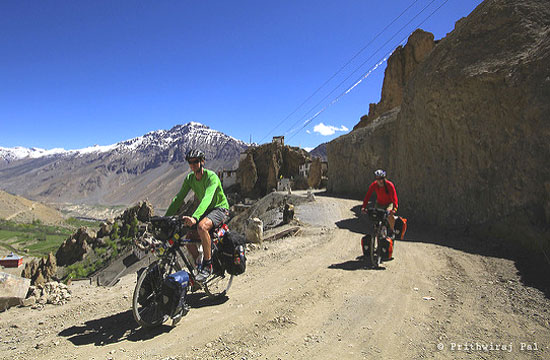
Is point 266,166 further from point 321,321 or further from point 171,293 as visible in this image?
point 171,293

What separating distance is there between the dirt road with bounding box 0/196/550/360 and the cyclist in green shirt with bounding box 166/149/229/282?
0.85 metres

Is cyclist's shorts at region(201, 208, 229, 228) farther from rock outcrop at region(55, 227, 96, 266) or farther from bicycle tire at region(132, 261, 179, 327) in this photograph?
rock outcrop at region(55, 227, 96, 266)

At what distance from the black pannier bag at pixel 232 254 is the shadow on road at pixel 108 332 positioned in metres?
1.21

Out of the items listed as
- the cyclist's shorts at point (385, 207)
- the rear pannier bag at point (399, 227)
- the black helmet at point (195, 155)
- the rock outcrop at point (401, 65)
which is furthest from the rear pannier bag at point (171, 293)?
the rock outcrop at point (401, 65)

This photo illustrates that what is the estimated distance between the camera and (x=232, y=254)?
15.7ft

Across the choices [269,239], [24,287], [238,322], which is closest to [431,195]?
[269,239]

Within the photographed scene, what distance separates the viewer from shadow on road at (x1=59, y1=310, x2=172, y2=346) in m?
3.66

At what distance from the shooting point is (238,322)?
4121 mm

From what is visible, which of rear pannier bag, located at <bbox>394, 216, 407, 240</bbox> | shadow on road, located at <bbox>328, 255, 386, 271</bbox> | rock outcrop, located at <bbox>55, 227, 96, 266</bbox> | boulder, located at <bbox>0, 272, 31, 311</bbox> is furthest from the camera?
rock outcrop, located at <bbox>55, 227, 96, 266</bbox>

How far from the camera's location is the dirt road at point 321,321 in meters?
3.44

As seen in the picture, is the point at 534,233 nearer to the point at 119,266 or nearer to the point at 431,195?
the point at 431,195

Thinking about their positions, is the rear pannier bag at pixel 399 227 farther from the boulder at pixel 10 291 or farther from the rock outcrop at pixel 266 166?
the rock outcrop at pixel 266 166

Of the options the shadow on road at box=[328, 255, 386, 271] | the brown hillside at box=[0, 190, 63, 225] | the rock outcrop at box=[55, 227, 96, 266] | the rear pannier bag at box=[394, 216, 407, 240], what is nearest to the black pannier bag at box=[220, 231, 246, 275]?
the shadow on road at box=[328, 255, 386, 271]

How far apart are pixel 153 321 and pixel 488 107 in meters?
10.9
